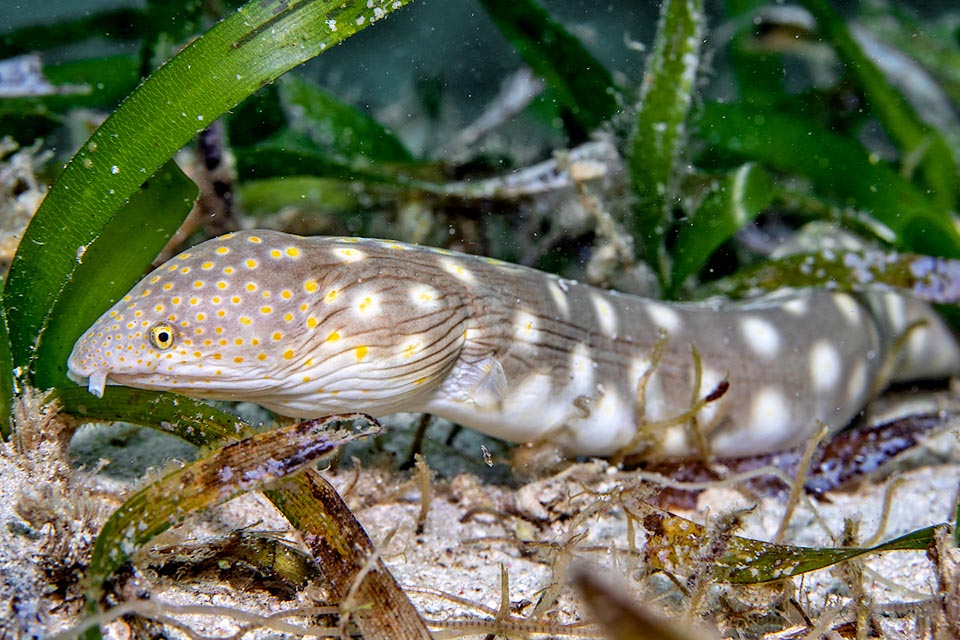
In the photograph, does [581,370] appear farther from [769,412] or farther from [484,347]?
[769,412]

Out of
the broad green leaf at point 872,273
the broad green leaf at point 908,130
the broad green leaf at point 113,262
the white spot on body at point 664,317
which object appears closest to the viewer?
the broad green leaf at point 113,262

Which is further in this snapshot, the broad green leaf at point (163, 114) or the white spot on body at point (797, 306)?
the white spot on body at point (797, 306)

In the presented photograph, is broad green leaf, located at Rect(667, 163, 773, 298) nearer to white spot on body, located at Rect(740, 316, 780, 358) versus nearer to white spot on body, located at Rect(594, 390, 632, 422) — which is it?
white spot on body, located at Rect(740, 316, 780, 358)

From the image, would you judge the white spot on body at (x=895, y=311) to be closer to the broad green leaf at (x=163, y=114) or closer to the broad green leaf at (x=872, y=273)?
the broad green leaf at (x=872, y=273)

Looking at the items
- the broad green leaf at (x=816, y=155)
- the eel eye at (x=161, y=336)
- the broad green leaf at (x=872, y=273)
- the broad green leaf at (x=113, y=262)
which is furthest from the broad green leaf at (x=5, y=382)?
the broad green leaf at (x=816, y=155)

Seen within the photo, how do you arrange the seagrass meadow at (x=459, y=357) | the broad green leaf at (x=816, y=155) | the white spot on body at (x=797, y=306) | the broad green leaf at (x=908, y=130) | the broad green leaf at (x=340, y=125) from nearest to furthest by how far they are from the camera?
the seagrass meadow at (x=459, y=357), the white spot on body at (x=797, y=306), the broad green leaf at (x=816, y=155), the broad green leaf at (x=340, y=125), the broad green leaf at (x=908, y=130)

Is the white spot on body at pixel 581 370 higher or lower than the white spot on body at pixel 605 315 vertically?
lower

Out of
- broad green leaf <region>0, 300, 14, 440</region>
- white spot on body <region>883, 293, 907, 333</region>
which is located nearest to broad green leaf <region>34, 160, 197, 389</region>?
broad green leaf <region>0, 300, 14, 440</region>
